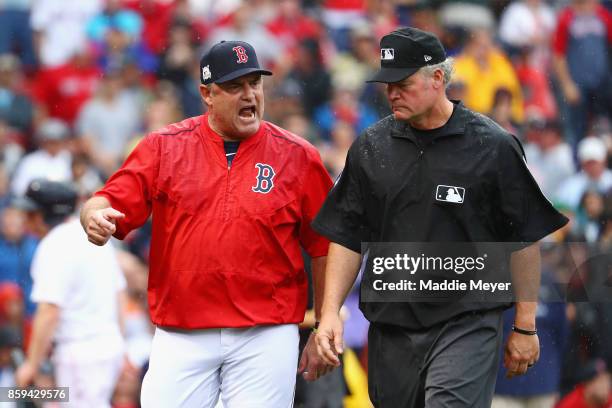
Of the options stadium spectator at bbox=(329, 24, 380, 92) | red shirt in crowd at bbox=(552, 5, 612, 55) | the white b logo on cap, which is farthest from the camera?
red shirt in crowd at bbox=(552, 5, 612, 55)

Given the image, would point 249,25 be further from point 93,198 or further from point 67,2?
point 93,198

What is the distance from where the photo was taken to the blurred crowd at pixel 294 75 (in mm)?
12047

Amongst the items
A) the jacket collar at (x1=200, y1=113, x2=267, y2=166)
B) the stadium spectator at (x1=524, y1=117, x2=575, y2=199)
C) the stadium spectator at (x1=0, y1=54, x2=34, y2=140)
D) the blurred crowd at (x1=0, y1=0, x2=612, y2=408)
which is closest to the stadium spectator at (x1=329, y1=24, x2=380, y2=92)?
the blurred crowd at (x1=0, y1=0, x2=612, y2=408)

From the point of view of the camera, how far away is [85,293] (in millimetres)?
8602

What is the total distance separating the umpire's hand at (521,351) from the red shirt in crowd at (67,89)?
7.97 m

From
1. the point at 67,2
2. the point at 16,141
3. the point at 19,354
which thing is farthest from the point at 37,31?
the point at 19,354

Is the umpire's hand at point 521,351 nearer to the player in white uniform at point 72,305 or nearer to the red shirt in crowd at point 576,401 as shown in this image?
the red shirt in crowd at point 576,401

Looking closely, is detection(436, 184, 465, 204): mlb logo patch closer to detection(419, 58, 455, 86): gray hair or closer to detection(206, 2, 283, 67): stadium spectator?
detection(419, 58, 455, 86): gray hair

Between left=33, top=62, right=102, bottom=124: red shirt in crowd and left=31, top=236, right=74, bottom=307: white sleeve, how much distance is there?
473 cm

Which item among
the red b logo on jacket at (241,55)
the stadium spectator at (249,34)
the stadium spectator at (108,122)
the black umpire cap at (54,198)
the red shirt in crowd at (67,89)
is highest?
the stadium spectator at (249,34)

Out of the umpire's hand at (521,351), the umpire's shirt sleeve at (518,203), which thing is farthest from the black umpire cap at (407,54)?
the umpire's hand at (521,351)

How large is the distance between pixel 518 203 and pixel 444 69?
69 cm

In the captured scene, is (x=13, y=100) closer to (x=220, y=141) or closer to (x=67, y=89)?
(x=67, y=89)

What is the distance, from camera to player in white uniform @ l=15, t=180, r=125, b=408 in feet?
27.6
